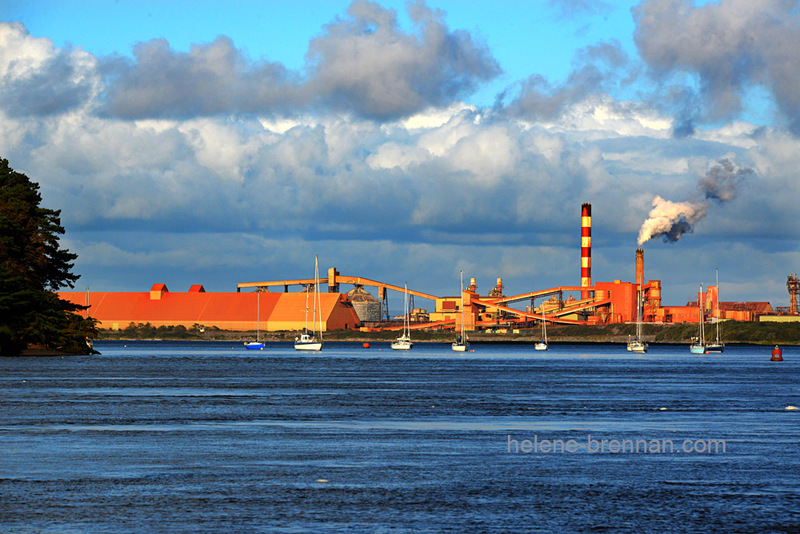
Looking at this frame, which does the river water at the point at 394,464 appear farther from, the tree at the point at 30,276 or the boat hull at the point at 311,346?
the boat hull at the point at 311,346

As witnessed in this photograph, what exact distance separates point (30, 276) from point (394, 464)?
3461 inches

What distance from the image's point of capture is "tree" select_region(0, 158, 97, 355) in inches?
3846

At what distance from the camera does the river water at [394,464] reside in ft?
62.1

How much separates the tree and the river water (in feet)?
161

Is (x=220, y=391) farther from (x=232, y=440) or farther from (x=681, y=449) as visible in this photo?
(x=681, y=449)

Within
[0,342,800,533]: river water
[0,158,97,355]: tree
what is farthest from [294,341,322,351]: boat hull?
[0,342,800,533]: river water

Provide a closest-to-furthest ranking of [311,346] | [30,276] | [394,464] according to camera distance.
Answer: [394,464] → [30,276] → [311,346]

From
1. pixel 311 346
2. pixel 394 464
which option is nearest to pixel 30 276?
pixel 311 346

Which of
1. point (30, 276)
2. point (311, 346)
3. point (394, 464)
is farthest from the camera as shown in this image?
point (311, 346)

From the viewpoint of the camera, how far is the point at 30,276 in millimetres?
105938

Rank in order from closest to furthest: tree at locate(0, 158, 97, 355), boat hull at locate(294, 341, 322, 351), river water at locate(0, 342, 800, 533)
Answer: river water at locate(0, 342, 800, 533) → tree at locate(0, 158, 97, 355) → boat hull at locate(294, 341, 322, 351)

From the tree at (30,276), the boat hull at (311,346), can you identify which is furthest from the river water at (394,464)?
the boat hull at (311,346)

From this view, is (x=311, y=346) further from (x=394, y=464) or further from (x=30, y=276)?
(x=394, y=464)

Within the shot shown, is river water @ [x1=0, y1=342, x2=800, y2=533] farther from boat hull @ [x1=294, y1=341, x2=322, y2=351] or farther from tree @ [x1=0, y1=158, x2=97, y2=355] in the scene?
boat hull @ [x1=294, y1=341, x2=322, y2=351]
